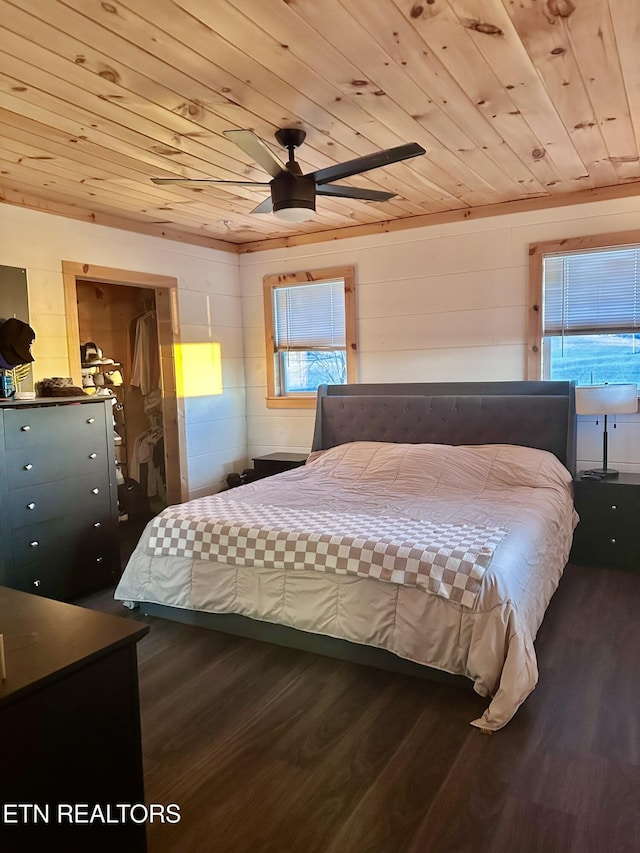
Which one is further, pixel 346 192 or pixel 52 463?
pixel 52 463

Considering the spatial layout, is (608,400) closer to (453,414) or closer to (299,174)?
(453,414)

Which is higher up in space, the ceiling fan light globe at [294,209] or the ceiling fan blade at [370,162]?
the ceiling fan blade at [370,162]

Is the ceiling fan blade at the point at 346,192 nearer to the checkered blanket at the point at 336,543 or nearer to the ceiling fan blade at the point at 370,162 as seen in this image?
the ceiling fan blade at the point at 370,162

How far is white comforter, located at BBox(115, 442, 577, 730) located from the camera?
2.39 meters

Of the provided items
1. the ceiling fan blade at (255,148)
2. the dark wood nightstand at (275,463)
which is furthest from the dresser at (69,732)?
the dark wood nightstand at (275,463)

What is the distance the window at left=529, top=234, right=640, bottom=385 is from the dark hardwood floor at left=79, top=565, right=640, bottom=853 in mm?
2020

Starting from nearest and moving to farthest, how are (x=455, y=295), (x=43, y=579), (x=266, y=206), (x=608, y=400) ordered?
(x=266, y=206) < (x=43, y=579) < (x=608, y=400) < (x=455, y=295)

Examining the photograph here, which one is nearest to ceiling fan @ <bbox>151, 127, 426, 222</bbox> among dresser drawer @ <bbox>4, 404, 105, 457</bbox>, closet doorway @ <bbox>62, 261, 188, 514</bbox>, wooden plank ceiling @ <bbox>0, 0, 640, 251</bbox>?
wooden plank ceiling @ <bbox>0, 0, 640, 251</bbox>

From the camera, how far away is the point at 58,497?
3605 mm

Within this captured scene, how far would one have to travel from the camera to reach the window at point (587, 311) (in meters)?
4.20

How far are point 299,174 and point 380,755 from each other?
2.49m

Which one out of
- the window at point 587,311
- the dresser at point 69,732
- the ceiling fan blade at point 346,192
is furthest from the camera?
the window at point 587,311

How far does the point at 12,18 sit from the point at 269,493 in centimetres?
271

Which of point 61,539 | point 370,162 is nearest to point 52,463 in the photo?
point 61,539
